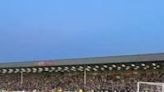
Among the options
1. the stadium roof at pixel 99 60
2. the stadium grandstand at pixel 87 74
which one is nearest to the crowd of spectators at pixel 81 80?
the stadium grandstand at pixel 87 74

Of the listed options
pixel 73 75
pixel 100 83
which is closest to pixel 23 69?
pixel 73 75

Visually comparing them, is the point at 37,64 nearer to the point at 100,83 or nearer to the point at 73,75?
the point at 73,75

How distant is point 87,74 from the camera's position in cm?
2972

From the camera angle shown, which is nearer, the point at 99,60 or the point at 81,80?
the point at 99,60

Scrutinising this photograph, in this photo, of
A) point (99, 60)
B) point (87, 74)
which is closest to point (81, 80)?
point (87, 74)

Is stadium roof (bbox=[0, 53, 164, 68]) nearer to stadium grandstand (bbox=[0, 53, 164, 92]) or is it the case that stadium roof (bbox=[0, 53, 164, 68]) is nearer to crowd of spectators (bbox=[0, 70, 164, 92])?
stadium grandstand (bbox=[0, 53, 164, 92])

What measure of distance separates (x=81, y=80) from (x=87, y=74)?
620mm

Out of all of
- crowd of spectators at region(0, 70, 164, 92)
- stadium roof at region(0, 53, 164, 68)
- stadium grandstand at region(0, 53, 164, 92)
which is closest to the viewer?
stadium roof at region(0, 53, 164, 68)

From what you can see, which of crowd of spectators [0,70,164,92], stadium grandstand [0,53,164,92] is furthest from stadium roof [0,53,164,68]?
crowd of spectators [0,70,164,92]

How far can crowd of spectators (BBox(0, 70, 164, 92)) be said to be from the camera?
2702 centimetres

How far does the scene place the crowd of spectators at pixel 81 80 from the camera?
2702cm

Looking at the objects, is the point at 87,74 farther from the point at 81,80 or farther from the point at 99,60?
the point at 99,60

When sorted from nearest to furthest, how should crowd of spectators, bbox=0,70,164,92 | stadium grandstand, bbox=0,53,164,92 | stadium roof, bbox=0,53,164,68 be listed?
stadium roof, bbox=0,53,164,68
stadium grandstand, bbox=0,53,164,92
crowd of spectators, bbox=0,70,164,92

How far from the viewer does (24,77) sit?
3350 cm
